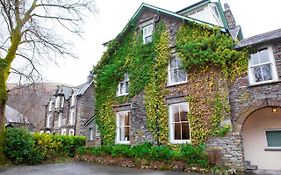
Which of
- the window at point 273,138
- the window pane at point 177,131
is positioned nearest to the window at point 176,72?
the window pane at point 177,131

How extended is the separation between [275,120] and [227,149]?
330cm

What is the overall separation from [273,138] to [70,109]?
28658 mm

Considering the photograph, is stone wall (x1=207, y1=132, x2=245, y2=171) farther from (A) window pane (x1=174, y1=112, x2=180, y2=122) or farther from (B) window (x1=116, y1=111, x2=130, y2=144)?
(B) window (x1=116, y1=111, x2=130, y2=144)

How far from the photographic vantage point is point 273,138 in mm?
11781

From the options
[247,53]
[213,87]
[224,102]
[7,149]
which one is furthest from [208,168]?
[7,149]

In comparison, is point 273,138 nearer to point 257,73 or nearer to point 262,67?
point 257,73

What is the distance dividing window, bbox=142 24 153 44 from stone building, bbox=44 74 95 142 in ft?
58.1

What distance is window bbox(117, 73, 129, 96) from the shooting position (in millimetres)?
16448

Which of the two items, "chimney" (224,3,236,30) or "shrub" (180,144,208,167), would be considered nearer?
"shrub" (180,144,208,167)

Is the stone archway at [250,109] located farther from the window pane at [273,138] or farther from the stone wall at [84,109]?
the stone wall at [84,109]

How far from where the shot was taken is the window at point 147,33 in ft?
52.8

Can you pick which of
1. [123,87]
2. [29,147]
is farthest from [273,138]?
[29,147]

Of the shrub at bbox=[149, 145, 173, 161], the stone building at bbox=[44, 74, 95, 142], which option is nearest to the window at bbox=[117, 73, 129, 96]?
the shrub at bbox=[149, 145, 173, 161]

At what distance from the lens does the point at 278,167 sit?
11.3 m
